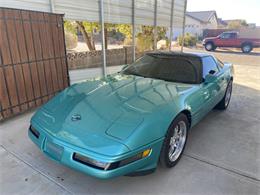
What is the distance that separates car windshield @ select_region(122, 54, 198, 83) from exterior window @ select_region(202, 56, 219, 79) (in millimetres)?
224

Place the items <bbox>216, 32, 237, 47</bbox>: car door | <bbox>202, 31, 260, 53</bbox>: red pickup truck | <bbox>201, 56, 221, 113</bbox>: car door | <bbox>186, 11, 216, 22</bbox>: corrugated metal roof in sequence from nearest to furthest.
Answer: <bbox>201, 56, 221, 113</bbox>: car door → <bbox>202, 31, 260, 53</bbox>: red pickup truck → <bbox>216, 32, 237, 47</bbox>: car door → <bbox>186, 11, 216, 22</bbox>: corrugated metal roof

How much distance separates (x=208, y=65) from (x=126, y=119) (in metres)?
2.10

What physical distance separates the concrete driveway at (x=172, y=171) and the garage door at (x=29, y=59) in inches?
22.2

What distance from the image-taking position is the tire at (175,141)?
219 centimetres

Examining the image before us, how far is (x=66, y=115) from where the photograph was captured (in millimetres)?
2207

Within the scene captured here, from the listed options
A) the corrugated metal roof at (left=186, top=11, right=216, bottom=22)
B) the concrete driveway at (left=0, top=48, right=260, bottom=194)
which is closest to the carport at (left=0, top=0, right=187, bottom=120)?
the concrete driveway at (left=0, top=48, right=260, bottom=194)

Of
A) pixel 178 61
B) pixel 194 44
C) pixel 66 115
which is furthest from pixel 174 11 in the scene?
pixel 194 44

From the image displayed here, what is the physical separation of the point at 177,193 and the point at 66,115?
4.51ft

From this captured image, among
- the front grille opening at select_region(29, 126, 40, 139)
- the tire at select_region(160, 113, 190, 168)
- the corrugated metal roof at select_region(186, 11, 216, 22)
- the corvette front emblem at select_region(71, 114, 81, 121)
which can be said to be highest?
the corrugated metal roof at select_region(186, 11, 216, 22)

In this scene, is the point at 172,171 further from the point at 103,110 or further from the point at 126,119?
the point at 103,110

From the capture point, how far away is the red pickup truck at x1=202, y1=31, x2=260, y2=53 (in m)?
17.9

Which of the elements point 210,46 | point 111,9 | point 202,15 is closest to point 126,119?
point 111,9

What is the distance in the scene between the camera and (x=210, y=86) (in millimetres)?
3197

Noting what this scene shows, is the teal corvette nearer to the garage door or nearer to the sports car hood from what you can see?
the sports car hood
